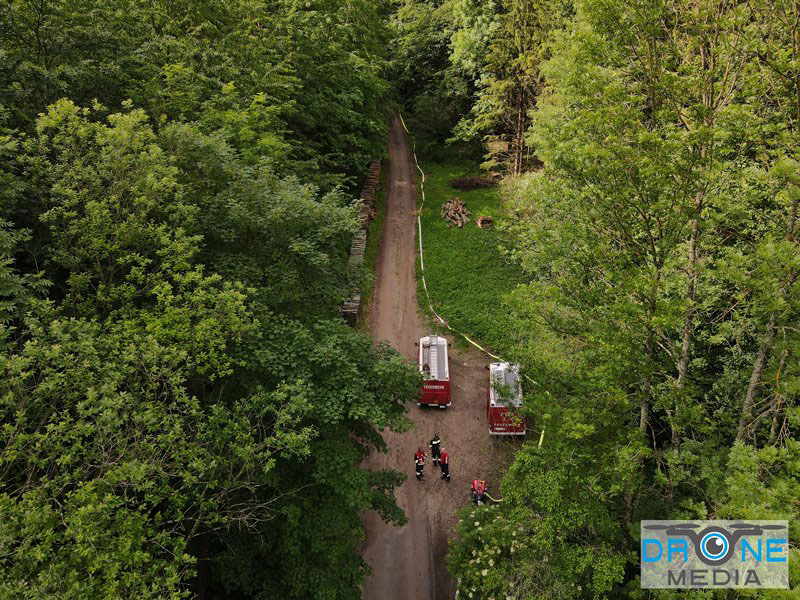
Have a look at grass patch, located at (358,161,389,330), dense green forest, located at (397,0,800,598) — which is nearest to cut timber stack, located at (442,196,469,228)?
grass patch, located at (358,161,389,330)

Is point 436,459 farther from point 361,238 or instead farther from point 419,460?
point 361,238

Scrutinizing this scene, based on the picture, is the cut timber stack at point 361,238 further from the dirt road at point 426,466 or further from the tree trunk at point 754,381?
the tree trunk at point 754,381

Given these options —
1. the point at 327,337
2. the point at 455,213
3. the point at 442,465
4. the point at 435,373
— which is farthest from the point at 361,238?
the point at 327,337

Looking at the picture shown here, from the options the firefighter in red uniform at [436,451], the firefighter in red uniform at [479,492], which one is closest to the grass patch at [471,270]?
the firefighter in red uniform at [436,451]

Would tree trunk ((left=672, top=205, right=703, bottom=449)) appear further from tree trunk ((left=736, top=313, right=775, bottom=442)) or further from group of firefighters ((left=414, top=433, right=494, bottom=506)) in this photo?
group of firefighters ((left=414, top=433, right=494, bottom=506))

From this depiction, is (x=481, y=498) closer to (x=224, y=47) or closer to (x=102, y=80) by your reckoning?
(x=102, y=80)

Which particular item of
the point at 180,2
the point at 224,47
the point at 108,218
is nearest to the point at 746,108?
the point at 108,218

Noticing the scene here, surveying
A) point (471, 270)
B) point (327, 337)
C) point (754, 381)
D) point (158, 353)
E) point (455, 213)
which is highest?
point (455, 213)
